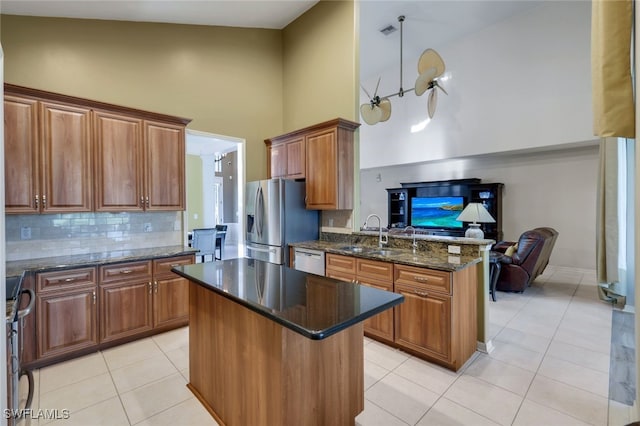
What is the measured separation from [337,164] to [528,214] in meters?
5.36

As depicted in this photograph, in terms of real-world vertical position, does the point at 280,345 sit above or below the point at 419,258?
below

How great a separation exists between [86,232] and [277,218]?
209 cm

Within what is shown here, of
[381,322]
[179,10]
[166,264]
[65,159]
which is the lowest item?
[381,322]

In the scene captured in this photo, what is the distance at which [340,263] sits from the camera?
3.37m

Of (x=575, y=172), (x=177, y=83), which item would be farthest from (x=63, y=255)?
(x=575, y=172)

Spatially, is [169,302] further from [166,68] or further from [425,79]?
[425,79]

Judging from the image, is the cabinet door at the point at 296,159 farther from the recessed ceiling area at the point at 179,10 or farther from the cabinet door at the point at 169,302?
the cabinet door at the point at 169,302

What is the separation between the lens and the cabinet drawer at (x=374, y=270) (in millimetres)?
2873

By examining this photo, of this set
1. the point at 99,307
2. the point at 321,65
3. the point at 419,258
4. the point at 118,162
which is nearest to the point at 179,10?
the point at 321,65

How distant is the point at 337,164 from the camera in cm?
378

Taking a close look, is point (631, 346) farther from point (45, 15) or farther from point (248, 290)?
point (45, 15)

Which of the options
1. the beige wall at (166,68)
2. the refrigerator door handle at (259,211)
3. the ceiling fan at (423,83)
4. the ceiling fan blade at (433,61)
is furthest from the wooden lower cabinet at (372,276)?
the ceiling fan blade at (433,61)

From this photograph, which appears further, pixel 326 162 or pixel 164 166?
pixel 326 162

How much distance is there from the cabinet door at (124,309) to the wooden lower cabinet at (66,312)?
77 millimetres
